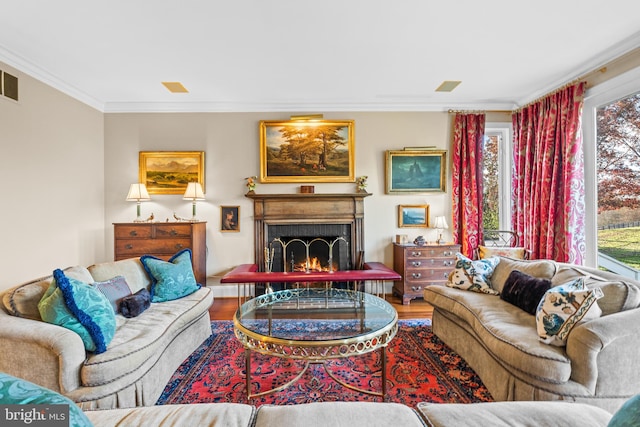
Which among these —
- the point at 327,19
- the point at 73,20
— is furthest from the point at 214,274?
the point at 327,19

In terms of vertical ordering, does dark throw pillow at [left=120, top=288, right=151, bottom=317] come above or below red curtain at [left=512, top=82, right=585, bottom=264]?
below

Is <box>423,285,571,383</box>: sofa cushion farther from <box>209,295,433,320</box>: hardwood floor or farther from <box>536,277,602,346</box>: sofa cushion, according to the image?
<box>209,295,433,320</box>: hardwood floor

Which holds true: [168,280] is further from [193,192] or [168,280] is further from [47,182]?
[47,182]

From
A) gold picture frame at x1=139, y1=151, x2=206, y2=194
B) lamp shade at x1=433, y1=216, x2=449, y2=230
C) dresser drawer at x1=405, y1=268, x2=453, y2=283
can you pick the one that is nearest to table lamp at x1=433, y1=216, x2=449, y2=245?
lamp shade at x1=433, y1=216, x2=449, y2=230

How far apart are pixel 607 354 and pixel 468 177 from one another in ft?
10.9

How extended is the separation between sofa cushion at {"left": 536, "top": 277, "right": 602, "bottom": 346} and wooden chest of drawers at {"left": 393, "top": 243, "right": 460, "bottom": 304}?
2.31 m

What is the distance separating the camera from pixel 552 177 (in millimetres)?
3865

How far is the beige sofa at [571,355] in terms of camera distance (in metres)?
1.77

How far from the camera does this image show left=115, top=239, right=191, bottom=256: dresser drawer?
4129 millimetres

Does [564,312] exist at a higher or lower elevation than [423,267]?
higher

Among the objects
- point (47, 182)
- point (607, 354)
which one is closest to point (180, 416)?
point (607, 354)

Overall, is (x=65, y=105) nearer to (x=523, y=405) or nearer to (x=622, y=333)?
(x=523, y=405)

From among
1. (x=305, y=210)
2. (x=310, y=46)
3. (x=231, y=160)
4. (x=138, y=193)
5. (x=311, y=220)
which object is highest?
(x=310, y=46)

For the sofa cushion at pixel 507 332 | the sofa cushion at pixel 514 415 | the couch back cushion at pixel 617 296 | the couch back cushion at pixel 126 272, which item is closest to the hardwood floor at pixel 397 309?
the sofa cushion at pixel 507 332
